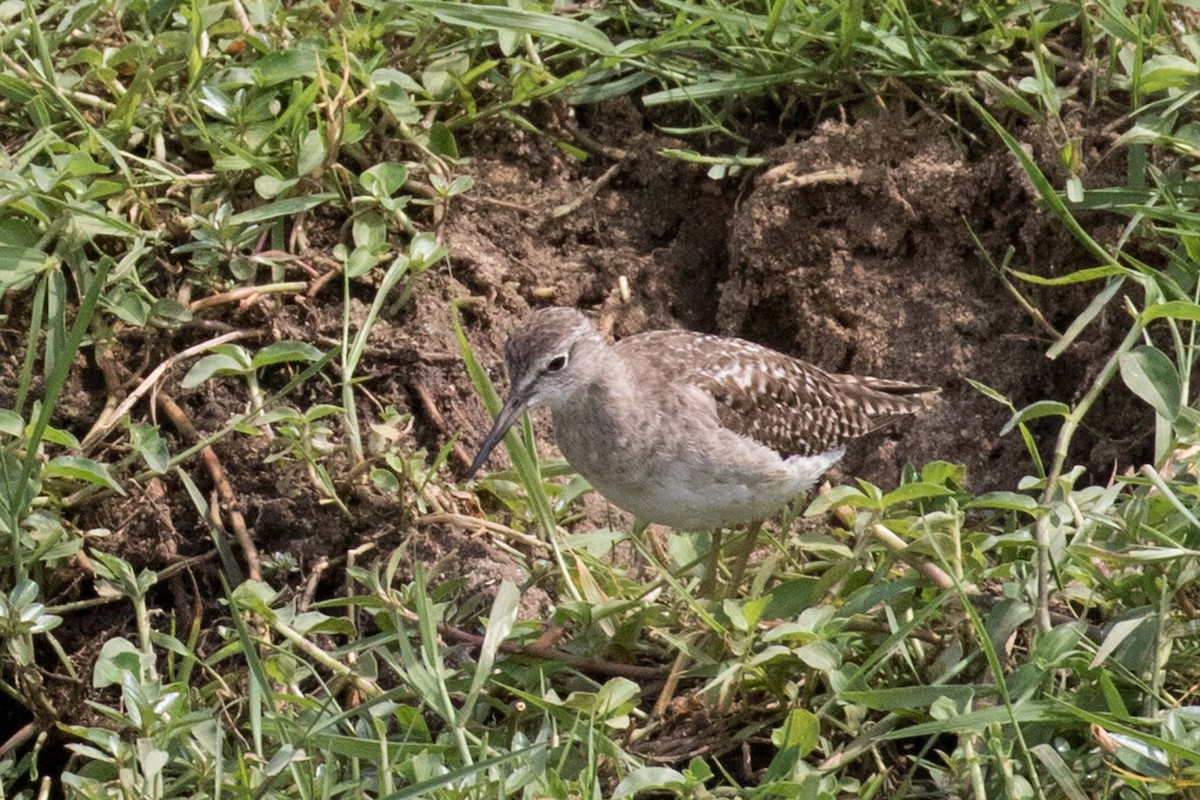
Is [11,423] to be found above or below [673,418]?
above

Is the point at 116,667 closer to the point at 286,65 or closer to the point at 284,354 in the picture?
the point at 284,354

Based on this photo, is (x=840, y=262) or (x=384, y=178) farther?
(x=840, y=262)

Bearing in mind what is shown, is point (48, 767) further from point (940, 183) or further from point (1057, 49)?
point (1057, 49)

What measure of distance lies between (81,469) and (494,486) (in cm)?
129

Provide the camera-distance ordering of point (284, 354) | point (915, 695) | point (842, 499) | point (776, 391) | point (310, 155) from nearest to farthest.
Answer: point (915, 695) < point (842, 499) < point (284, 354) < point (776, 391) < point (310, 155)

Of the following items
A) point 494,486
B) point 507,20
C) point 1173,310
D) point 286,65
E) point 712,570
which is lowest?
point 712,570

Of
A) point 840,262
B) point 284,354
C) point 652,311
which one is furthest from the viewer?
point 652,311

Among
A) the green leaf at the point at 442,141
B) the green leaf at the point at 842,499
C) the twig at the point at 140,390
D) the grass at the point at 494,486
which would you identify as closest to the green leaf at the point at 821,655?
the grass at the point at 494,486

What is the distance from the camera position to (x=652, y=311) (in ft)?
21.0

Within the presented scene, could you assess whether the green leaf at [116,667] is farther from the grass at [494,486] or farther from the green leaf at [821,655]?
the green leaf at [821,655]

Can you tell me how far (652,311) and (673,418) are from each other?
1.11 m

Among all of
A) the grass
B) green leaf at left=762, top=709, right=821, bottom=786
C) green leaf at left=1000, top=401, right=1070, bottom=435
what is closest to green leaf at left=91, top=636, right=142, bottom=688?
the grass

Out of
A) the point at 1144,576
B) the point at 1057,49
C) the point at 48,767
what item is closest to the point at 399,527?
the point at 48,767

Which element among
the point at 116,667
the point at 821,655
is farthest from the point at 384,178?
the point at 821,655
